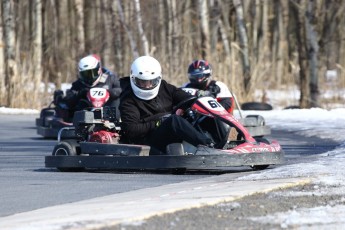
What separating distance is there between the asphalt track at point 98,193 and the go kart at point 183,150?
148mm

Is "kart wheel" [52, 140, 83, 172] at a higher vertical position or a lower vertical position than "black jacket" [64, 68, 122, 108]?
lower

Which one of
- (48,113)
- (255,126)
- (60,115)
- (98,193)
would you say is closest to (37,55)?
(48,113)

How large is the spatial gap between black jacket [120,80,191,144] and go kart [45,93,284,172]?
153 millimetres

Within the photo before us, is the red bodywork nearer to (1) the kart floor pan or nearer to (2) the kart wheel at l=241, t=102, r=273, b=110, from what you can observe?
(1) the kart floor pan

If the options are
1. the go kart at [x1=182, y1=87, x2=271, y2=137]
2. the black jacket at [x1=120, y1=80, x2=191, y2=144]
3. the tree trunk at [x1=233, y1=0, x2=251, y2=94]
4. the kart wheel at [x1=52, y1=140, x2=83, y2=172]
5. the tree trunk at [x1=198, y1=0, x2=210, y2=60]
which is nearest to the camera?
the black jacket at [x1=120, y1=80, x2=191, y2=144]

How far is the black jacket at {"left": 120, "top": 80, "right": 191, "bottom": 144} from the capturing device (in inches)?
515

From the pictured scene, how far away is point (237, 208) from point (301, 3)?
72.8 feet

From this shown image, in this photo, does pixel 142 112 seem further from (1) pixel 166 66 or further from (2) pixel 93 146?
(1) pixel 166 66

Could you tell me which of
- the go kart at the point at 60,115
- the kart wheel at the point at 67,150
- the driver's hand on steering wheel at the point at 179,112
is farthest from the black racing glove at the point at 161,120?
the go kart at the point at 60,115

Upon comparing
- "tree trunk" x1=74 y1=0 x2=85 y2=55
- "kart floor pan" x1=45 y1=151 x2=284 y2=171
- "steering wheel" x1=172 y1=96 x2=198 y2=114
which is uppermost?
"tree trunk" x1=74 y1=0 x2=85 y2=55

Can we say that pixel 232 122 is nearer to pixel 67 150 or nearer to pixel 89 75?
pixel 67 150

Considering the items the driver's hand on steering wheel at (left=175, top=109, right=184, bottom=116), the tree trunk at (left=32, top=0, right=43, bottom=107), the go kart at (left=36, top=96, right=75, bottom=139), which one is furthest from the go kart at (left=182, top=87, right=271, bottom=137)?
the tree trunk at (left=32, top=0, right=43, bottom=107)

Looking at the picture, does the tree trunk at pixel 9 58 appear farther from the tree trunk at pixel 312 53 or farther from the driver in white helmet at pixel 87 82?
the driver in white helmet at pixel 87 82

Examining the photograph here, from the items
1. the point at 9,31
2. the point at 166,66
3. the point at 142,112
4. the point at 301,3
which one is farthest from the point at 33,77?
the point at 142,112
